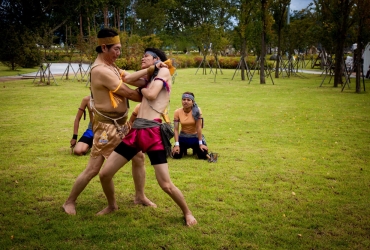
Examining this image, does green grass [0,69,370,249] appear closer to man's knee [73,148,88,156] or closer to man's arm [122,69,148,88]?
man's knee [73,148,88,156]

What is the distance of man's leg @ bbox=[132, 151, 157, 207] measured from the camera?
4863 millimetres

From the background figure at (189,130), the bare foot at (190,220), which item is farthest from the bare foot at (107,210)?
the background figure at (189,130)

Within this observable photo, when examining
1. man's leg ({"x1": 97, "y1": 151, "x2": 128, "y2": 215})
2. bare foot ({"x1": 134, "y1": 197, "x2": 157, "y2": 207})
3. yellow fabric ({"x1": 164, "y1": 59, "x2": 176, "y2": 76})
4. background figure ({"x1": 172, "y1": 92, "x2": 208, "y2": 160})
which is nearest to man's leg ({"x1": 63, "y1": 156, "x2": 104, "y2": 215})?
man's leg ({"x1": 97, "y1": 151, "x2": 128, "y2": 215})

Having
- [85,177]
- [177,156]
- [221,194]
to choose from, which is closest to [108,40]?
[85,177]

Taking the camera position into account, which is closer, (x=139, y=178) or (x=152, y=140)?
(x=152, y=140)

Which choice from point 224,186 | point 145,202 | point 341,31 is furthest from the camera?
point 341,31

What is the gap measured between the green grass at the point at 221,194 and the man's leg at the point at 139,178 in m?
0.13

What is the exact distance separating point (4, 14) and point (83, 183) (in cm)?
1083

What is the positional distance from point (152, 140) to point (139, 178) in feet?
2.86

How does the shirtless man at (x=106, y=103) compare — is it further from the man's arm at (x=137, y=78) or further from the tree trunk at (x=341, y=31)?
the tree trunk at (x=341, y=31)

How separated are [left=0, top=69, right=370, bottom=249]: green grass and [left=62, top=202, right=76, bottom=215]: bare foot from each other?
0.27 feet

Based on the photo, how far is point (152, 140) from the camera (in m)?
4.27

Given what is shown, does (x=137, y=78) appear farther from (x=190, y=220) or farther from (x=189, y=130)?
(x=189, y=130)

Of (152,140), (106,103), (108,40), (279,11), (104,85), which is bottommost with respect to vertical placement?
(152,140)
